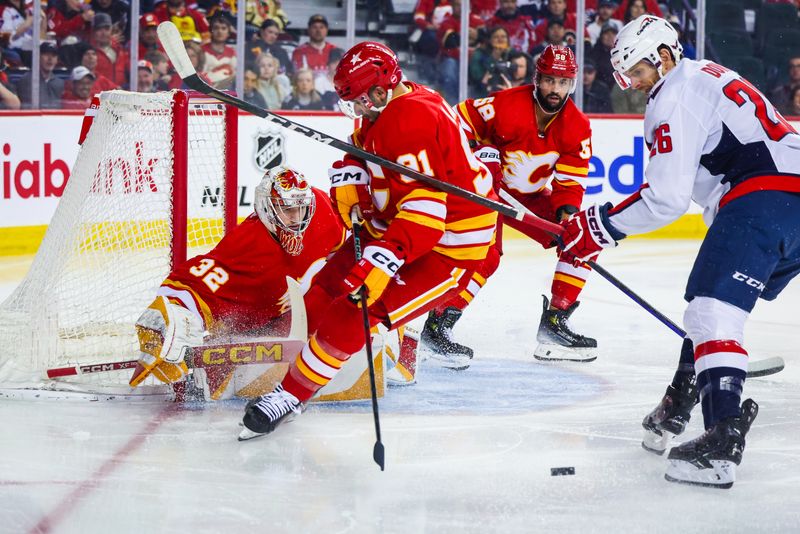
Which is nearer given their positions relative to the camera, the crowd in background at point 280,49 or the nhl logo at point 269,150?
the crowd in background at point 280,49

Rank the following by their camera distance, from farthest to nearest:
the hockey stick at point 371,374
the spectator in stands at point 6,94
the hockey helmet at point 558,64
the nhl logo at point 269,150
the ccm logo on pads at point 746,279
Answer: the nhl logo at point 269,150 → the spectator in stands at point 6,94 → the hockey helmet at point 558,64 → the hockey stick at point 371,374 → the ccm logo on pads at point 746,279

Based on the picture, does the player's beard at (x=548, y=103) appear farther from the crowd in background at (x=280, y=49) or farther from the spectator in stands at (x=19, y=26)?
the spectator in stands at (x=19, y=26)

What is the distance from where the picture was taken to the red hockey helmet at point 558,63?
386 cm

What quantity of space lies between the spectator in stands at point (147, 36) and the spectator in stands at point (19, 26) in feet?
1.60

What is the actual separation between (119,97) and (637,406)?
174 centimetres

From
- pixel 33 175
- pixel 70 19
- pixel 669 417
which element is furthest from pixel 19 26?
pixel 669 417

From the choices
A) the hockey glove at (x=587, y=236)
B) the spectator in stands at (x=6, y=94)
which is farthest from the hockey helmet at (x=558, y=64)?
the spectator in stands at (x=6, y=94)

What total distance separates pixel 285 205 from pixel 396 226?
18.0 inches

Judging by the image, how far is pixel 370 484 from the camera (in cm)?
260

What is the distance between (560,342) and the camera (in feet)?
12.9

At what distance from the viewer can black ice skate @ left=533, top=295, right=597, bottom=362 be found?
3883mm

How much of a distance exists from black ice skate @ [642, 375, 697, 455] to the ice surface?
4 cm

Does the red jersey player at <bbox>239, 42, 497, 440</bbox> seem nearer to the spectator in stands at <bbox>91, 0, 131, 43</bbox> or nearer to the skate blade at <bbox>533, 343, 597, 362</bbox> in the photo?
the skate blade at <bbox>533, 343, 597, 362</bbox>

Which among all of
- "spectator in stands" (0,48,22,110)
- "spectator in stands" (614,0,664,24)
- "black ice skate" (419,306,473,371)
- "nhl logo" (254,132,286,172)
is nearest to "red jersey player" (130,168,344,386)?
"black ice skate" (419,306,473,371)
